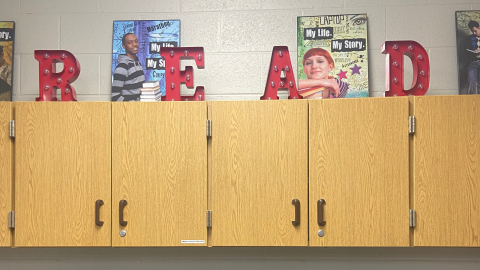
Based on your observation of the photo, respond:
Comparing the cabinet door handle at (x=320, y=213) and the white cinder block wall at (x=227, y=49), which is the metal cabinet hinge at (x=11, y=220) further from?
the cabinet door handle at (x=320, y=213)

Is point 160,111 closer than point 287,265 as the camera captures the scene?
Yes

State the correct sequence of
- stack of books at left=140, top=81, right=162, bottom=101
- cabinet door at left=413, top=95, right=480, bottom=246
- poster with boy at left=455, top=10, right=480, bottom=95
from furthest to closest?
poster with boy at left=455, top=10, right=480, bottom=95, stack of books at left=140, top=81, right=162, bottom=101, cabinet door at left=413, top=95, right=480, bottom=246

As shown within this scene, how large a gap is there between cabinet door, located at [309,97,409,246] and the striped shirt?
3.35 ft

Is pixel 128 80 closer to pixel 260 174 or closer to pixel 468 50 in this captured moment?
pixel 260 174

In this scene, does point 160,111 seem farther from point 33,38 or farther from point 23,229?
point 33,38

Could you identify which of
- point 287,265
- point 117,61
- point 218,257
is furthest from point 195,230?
point 117,61

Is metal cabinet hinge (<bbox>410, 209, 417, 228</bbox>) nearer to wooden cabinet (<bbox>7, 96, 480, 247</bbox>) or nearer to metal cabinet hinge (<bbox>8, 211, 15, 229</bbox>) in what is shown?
wooden cabinet (<bbox>7, 96, 480, 247</bbox>)

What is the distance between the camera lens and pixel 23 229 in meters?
1.83

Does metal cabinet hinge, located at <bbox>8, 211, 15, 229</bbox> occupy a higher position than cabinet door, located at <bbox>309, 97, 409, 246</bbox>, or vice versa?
cabinet door, located at <bbox>309, 97, 409, 246</bbox>

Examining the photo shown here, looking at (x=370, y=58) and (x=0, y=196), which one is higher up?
(x=370, y=58)

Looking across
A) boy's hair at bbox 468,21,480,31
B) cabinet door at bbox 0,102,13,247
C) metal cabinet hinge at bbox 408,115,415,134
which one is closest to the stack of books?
cabinet door at bbox 0,102,13,247

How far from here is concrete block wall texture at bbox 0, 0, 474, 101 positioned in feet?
7.23

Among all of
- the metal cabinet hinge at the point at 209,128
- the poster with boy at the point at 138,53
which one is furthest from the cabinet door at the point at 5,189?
the metal cabinet hinge at the point at 209,128

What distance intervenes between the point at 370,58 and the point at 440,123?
23.2 inches
